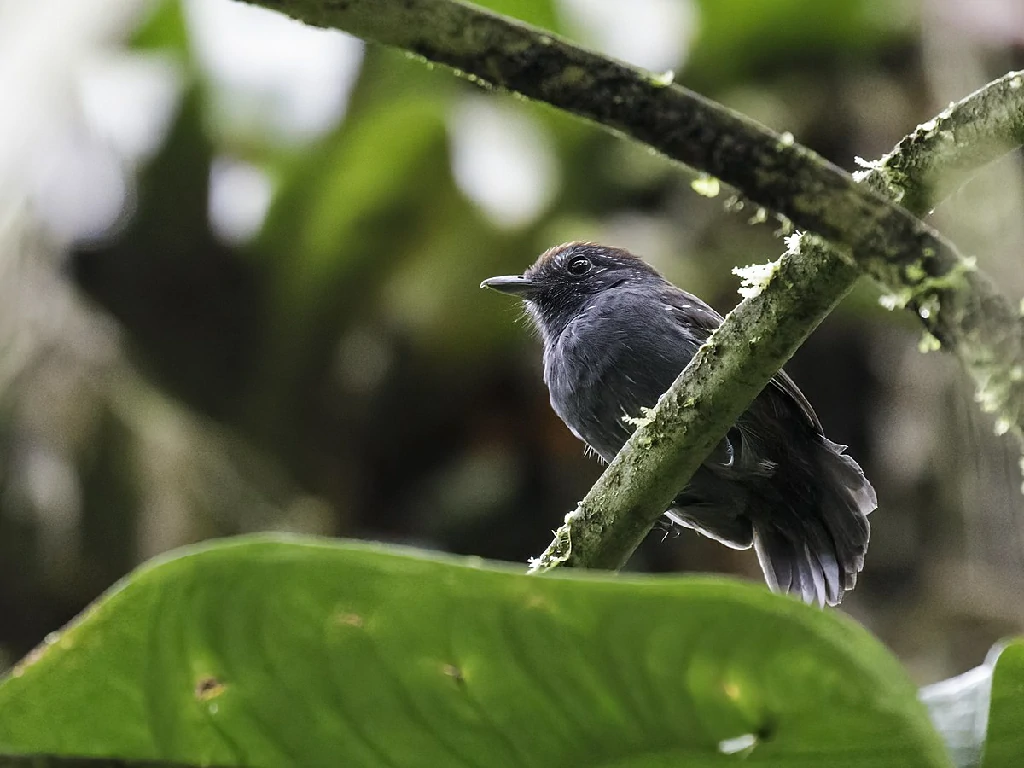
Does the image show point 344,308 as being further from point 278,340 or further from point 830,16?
point 830,16

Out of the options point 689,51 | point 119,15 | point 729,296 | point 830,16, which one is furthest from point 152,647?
point 830,16

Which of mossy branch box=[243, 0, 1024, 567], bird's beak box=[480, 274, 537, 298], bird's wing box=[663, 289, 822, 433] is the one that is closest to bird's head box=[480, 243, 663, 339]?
bird's beak box=[480, 274, 537, 298]

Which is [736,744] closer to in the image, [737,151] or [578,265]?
[737,151]

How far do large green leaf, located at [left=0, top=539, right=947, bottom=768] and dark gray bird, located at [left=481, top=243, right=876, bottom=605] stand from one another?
181 centimetres

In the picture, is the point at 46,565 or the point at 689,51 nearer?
the point at 46,565

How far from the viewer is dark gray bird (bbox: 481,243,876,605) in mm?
3109

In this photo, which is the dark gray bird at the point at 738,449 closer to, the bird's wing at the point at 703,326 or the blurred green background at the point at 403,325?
the bird's wing at the point at 703,326

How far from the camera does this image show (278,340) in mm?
4984

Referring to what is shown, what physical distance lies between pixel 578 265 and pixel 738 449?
1.08m

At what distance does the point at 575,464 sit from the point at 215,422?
154cm

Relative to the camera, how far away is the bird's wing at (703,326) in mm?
3104

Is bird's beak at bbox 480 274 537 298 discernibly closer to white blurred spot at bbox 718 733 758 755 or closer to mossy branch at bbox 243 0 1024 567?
mossy branch at bbox 243 0 1024 567

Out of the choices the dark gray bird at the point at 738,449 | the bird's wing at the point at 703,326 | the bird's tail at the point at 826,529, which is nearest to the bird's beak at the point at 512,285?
the dark gray bird at the point at 738,449

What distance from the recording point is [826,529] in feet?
10.3
